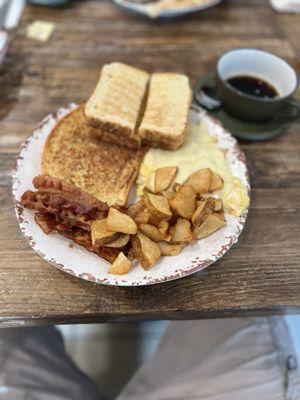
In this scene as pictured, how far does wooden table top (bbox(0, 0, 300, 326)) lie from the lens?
0.90m

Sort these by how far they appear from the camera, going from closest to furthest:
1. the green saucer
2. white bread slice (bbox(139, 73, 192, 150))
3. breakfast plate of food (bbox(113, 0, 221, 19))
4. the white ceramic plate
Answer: the white ceramic plate
white bread slice (bbox(139, 73, 192, 150))
the green saucer
breakfast plate of food (bbox(113, 0, 221, 19))

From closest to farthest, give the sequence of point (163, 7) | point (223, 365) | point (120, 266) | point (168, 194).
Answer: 1. point (120, 266)
2. point (168, 194)
3. point (223, 365)
4. point (163, 7)

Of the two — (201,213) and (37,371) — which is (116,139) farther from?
(37,371)

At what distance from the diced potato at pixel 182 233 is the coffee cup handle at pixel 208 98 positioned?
0.52 metres

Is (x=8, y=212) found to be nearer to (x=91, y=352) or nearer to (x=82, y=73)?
(x=82, y=73)

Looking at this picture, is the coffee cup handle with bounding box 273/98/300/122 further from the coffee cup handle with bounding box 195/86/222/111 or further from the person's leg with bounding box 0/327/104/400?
the person's leg with bounding box 0/327/104/400

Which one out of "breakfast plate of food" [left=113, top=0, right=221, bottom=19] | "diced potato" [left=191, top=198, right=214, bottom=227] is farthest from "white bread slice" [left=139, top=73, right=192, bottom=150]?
"breakfast plate of food" [left=113, top=0, right=221, bottom=19]

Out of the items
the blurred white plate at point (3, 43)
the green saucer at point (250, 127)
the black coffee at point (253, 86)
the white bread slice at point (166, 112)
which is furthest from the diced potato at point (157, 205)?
the blurred white plate at point (3, 43)

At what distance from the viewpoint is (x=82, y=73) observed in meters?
1.42

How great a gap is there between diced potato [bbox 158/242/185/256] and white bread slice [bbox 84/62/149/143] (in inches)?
14.1

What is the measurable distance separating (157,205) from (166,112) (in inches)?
14.5

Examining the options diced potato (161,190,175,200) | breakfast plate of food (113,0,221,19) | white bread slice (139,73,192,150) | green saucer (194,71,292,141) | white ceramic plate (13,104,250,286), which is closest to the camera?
white ceramic plate (13,104,250,286)

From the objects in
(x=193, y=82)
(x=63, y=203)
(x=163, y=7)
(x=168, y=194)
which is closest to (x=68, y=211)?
(x=63, y=203)

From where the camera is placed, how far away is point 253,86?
1306 mm
